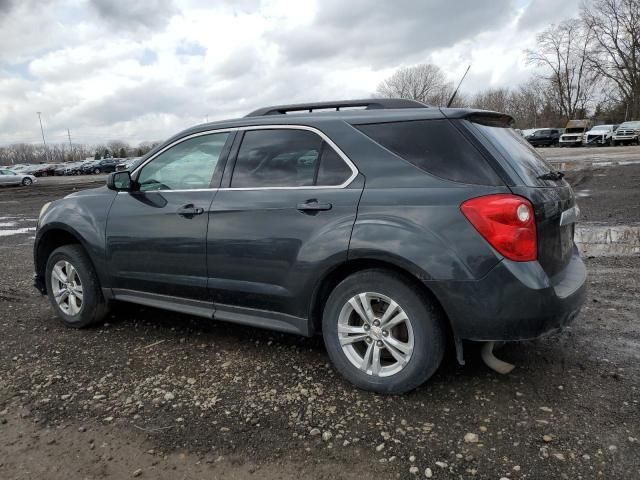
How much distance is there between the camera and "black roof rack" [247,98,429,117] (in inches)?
139

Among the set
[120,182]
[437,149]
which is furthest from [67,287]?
[437,149]

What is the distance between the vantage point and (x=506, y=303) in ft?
9.30

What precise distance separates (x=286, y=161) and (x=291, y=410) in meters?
1.61

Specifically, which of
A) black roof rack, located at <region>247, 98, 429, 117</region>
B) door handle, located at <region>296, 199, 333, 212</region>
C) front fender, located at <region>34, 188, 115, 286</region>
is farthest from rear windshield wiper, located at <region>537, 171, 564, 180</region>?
front fender, located at <region>34, 188, 115, 286</region>

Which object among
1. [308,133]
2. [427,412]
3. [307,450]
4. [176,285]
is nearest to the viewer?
[307,450]

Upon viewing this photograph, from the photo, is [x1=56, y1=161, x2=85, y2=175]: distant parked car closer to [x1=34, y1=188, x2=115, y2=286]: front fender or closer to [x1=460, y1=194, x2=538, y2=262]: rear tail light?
[x1=34, y1=188, x2=115, y2=286]: front fender

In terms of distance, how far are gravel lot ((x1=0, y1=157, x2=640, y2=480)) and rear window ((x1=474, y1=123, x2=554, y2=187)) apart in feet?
4.19

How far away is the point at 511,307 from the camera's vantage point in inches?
112

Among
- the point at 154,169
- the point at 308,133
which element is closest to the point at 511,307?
the point at 308,133

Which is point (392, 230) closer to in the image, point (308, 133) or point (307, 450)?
point (308, 133)

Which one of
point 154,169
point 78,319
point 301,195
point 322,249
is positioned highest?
point 154,169

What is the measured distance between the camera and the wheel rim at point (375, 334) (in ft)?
10.2

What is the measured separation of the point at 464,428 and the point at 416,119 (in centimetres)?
179

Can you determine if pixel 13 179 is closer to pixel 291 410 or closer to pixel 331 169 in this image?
pixel 331 169
